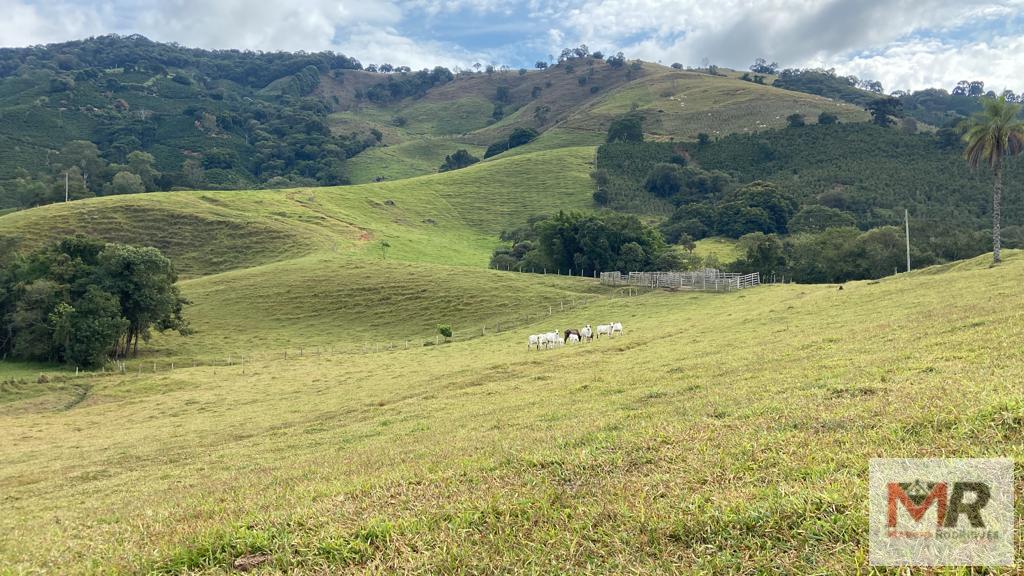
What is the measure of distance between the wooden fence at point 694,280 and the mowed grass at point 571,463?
31832 millimetres

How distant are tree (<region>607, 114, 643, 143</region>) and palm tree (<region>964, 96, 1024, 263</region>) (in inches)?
5242

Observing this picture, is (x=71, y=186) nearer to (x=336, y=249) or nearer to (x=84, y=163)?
(x=84, y=163)

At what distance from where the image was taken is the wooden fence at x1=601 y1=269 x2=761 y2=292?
5766cm

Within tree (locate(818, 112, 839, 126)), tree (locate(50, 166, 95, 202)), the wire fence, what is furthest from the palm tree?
tree (locate(50, 166, 95, 202))

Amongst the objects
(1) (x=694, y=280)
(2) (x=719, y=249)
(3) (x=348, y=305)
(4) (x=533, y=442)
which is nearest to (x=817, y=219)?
(2) (x=719, y=249)

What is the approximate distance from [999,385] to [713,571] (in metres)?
6.81

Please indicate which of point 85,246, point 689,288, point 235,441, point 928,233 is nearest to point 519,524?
point 235,441

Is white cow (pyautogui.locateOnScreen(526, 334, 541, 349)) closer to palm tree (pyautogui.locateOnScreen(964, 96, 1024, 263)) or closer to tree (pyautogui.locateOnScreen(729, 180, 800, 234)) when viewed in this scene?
palm tree (pyautogui.locateOnScreen(964, 96, 1024, 263))

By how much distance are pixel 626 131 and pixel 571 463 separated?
177625 millimetres

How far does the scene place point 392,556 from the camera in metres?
5.79

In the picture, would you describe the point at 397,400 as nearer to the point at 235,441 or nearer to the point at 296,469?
the point at 235,441

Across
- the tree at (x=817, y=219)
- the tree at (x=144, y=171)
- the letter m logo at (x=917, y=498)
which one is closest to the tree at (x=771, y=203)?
the tree at (x=817, y=219)

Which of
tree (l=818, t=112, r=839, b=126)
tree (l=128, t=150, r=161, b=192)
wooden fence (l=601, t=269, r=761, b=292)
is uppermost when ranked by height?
tree (l=818, t=112, r=839, b=126)

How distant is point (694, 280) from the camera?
2367 inches
